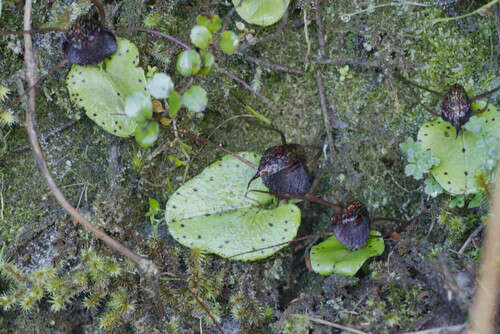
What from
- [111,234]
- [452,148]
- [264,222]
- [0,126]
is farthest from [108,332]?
[452,148]

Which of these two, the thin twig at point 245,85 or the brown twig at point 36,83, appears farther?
the thin twig at point 245,85

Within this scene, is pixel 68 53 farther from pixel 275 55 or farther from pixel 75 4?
pixel 275 55

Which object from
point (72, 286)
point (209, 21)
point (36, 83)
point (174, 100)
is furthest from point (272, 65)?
point (72, 286)

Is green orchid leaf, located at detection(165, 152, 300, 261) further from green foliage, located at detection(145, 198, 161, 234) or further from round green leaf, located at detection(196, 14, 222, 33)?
round green leaf, located at detection(196, 14, 222, 33)

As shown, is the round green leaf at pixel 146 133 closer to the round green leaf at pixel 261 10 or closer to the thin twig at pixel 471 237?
the round green leaf at pixel 261 10

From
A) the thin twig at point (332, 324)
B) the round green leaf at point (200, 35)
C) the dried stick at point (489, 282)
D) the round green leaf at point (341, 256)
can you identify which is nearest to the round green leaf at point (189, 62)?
the round green leaf at point (200, 35)
